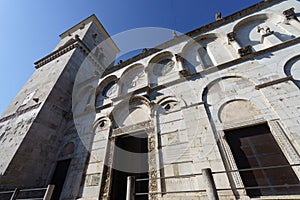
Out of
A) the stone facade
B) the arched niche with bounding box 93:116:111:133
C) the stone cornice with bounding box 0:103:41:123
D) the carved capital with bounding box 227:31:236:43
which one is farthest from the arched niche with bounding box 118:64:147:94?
the stone cornice with bounding box 0:103:41:123

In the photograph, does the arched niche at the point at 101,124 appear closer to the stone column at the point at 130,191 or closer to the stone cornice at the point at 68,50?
the stone column at the point at 130,191

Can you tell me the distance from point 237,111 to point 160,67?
185 inches

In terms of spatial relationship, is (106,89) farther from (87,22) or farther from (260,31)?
(87,22)

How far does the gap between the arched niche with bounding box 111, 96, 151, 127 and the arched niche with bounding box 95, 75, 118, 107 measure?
150 centimetres

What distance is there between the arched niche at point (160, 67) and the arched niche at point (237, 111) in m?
3.44

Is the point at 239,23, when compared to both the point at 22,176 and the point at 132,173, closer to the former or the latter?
the point at 132,173

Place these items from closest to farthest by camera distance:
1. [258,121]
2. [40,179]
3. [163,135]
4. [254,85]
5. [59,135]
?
[258,121], [254,85], [163,135], [40,179], [59,135]

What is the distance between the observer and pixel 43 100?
8703 millimetres

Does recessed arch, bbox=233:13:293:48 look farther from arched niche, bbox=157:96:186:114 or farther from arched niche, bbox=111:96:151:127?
arched niche, bbox=111:96:151:127

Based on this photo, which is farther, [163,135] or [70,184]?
[70,184]

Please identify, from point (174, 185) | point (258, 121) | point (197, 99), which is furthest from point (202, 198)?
point (197, 99)

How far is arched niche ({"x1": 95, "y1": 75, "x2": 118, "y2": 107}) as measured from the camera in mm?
9228

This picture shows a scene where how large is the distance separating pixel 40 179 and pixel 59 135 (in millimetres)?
2287

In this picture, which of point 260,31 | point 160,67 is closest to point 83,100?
point 160,67
